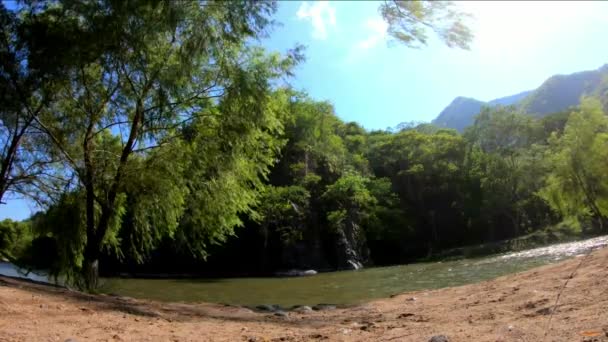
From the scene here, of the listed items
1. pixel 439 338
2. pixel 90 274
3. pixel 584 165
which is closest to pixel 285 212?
pixel 584 165

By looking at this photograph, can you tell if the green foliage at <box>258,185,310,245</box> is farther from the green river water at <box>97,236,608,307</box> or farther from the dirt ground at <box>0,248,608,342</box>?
the dirt ground at <box>0,248,608,342</box>

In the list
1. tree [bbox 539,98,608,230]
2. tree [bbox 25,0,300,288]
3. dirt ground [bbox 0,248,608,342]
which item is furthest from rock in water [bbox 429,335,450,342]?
tree [bbox 539,98,608,230]

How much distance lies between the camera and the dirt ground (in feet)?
16.7

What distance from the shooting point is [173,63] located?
10.5m

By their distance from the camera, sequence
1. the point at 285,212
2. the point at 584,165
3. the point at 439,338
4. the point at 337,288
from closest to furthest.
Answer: the point at 439,338 → the point at 337,288 → the point at 584,165 → the point at 285,212

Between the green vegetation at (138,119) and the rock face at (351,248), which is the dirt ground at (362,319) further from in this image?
the rock face at (351,248)

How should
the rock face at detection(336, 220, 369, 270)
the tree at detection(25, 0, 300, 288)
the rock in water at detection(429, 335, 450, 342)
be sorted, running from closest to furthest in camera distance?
the rock in water at detection(429, 335, 450, 342), the tree at detection(25, 0, 300, 288), the rock face at detection(336, 220, 369, 270)

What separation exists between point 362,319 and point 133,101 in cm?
809

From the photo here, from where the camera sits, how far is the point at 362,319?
8.10 meters

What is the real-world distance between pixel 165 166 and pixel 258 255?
31.1m

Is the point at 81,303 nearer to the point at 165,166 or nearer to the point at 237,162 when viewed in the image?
the point at 165,166

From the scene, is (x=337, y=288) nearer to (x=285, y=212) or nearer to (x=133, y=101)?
(x=133, y=101)

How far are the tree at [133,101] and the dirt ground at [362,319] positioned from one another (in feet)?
12.0

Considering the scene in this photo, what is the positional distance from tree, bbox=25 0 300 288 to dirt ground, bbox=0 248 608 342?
12.0 feet
